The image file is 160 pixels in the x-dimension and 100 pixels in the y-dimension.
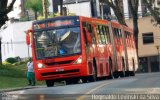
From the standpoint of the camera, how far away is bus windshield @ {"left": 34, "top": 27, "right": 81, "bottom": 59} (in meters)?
30.1

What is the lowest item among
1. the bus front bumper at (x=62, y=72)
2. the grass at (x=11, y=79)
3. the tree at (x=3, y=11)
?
the grass at (x=11, y=79)

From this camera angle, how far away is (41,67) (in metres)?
30.6

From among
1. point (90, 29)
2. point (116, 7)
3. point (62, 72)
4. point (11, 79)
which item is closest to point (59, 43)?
point (62, 72)

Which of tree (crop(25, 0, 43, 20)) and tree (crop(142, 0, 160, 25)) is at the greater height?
tree (crop(25, 0, 43, 20))

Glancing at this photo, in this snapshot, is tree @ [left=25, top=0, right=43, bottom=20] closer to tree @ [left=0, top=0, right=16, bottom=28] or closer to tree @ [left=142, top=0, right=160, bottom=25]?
tree @ [left=142, top=0, right=160, bottom=25]

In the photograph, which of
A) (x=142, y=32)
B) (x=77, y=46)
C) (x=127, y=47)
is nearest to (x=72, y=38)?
(x=77, y=46)

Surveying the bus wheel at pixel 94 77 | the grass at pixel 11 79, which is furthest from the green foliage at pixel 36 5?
the bus wheel at pixel 94 77

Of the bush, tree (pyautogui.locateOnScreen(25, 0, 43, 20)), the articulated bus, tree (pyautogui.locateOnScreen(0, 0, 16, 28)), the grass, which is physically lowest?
the bush

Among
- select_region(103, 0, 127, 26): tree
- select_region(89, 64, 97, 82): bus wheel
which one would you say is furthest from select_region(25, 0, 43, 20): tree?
select_region(89, 64, 97, 82): bus wheel

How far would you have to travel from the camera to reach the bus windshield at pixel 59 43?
98.8 feet

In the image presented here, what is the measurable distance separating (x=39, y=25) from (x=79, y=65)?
283cm

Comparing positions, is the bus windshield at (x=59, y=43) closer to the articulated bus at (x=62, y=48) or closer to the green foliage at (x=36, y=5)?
the articulated bus at (x=62, y=48)

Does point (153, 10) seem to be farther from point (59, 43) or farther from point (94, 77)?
point (59, 43)

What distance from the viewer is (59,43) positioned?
98.6 feet
